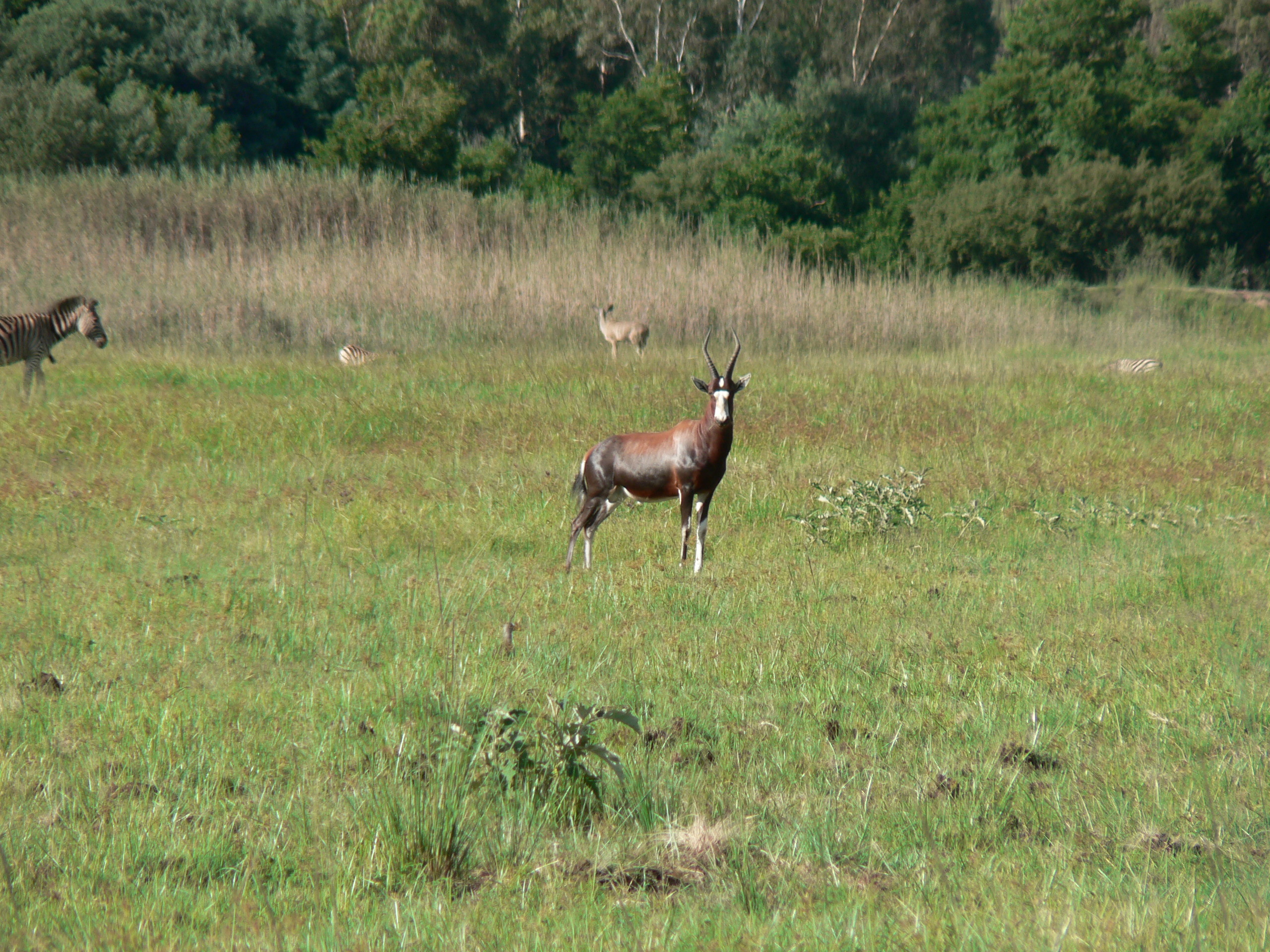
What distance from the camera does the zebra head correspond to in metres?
16.9

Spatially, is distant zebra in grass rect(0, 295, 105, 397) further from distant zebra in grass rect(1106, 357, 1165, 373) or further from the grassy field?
distant zebra in grass rect(1106, 357, 1165, 373)

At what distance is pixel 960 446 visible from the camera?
1434 centimetres

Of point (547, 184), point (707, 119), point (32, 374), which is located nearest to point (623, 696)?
point (32, 374)

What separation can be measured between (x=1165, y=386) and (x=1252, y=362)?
5817 mm

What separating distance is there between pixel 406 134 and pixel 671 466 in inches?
1271

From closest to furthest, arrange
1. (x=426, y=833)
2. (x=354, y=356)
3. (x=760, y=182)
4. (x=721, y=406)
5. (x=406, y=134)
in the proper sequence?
(x=426, y=833) → (x=721, y=406) → (x=354, y=356) → (x=406, y=134) → (x=760, y=182)

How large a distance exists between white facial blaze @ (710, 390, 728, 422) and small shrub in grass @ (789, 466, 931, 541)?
74.5 inches

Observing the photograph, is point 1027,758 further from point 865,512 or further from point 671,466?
point 865,512

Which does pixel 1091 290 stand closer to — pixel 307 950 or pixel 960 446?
pixel 960 446

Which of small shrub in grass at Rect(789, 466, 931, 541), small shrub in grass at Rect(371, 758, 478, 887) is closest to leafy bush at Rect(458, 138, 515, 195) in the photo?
small shrub in grass at Rect(789, 466, 931, 541)

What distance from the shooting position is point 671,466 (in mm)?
8500

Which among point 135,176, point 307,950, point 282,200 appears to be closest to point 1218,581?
point 307,950

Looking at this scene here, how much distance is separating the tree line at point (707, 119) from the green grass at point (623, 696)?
909 inches

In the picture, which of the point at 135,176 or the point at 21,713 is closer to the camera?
the point at 21,713
